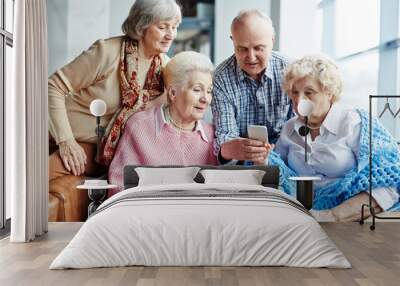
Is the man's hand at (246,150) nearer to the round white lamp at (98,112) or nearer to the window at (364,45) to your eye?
the window at (364,45)

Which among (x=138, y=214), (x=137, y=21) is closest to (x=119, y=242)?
(x=138, y=214)

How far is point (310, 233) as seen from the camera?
4.64 m

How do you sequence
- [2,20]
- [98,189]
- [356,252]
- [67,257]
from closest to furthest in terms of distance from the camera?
[67,257], [356,252], [2,20], [98,189]

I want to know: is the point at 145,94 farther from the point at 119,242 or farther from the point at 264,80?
the point at 119,242

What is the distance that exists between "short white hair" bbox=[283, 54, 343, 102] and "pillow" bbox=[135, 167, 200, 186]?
1455 millimetres

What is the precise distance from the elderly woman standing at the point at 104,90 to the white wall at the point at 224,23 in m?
0.45

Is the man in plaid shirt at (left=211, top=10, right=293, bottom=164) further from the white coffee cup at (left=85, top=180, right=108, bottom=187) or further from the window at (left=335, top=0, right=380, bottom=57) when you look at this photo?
the white coffee cup at (left=85, top=180, right=108, bottom=187)

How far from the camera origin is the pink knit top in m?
7.13

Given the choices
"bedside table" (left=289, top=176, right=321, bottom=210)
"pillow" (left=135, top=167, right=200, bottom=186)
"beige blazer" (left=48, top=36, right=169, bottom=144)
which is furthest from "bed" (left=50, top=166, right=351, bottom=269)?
"beige blazer" (left=48, top=36, right=169, bottom=144)

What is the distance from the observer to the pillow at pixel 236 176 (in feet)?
22.1

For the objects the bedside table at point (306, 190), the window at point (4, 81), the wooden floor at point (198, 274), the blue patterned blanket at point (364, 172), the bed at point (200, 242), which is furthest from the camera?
the blue patterned blanket at point (364, 172)

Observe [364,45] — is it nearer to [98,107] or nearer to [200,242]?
[98,107]

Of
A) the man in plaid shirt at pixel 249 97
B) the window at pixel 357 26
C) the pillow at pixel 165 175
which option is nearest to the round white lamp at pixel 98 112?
the pillow at pixel 165 175

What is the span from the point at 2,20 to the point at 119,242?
9.79 feet
